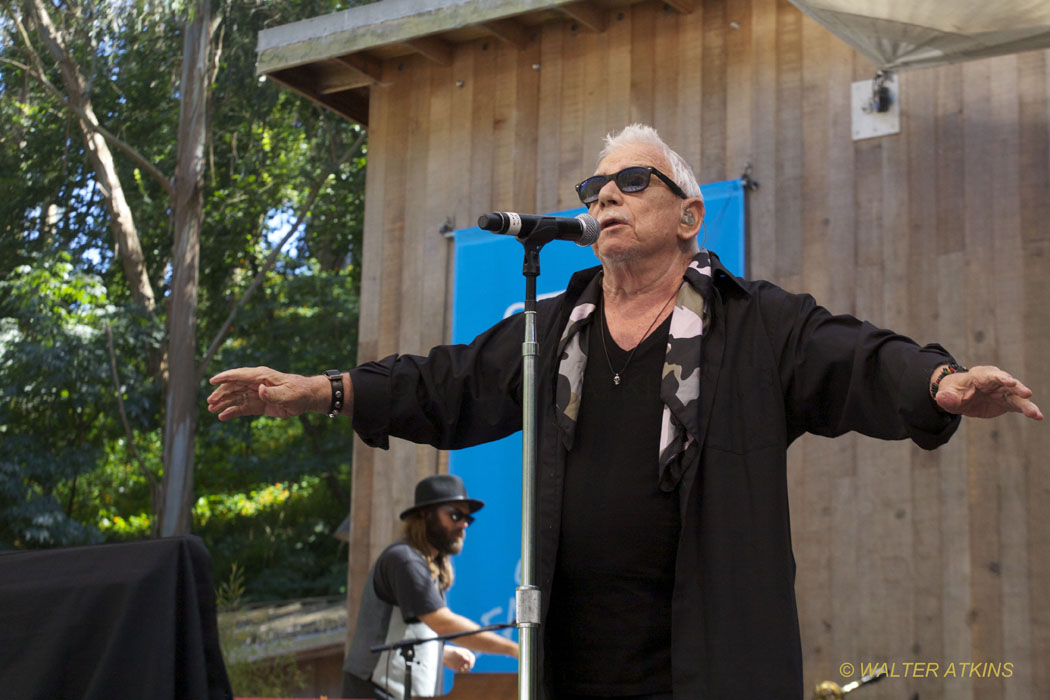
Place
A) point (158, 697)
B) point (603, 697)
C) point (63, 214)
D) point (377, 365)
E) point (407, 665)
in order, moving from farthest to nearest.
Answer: point (63, 214) → point (407, 665) → point (377, 365) → point (603, 697) → point (158, 697)

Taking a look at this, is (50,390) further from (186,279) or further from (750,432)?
(750,432)

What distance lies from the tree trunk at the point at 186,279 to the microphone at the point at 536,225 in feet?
42.3

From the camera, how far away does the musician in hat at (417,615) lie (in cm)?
506

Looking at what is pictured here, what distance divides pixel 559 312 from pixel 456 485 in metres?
2.70

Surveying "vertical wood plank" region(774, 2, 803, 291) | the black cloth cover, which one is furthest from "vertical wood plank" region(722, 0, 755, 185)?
the black cloth cover

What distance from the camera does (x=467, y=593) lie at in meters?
6.03

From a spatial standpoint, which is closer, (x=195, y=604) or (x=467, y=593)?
(x=195, y=604)

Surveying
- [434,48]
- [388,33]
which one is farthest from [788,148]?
[388,33]

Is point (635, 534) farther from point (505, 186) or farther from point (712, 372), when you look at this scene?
point (505, 186)

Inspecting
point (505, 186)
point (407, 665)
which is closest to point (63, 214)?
point (505, 186)

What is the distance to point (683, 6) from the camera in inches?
234

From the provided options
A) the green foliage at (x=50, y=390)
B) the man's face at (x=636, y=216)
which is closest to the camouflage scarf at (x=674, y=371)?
the man's face at (x=636, y=216)

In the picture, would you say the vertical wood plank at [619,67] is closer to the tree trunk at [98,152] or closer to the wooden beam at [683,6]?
the wooden beam at [683,6]

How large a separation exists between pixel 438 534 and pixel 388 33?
282 cm
